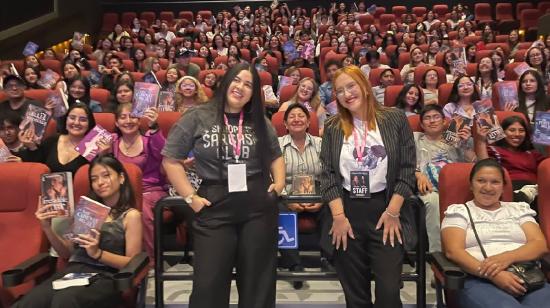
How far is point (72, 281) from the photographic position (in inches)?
84.4

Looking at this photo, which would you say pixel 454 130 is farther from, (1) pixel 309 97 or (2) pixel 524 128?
(1) pixel 309 97

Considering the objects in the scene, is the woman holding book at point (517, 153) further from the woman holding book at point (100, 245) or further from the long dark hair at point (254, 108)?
the woman holding book at point (100, 245)

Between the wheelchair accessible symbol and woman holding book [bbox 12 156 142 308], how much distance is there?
2.16ft

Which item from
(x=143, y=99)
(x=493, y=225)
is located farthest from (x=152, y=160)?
(x=493, y=225)

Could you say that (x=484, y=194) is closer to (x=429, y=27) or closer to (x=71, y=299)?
(x=71, y=299)

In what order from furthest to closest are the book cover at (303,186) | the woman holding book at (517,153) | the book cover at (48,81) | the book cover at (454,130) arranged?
1. the book cover at (48,81)
2. the woman holding book at (517,153)
3. the book cover at (454,130)
4. the book cover at (303,186)

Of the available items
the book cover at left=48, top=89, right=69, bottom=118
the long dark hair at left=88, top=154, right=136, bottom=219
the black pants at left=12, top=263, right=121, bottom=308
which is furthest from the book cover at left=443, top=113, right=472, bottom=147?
the book cover at left=48, top=89, right=69, bottom=118

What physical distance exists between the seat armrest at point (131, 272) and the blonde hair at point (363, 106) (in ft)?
3.37

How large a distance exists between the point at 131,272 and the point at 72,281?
0.30m

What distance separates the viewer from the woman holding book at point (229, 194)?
2.01m

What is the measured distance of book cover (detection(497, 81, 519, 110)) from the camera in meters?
4.14

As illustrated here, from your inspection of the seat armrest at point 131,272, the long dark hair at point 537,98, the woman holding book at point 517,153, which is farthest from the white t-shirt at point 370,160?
the long dark hair at point 537,98

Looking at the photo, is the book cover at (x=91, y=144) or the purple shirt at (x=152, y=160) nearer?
the book cover at (x=91, y=144)

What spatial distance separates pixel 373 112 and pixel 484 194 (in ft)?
2.28
